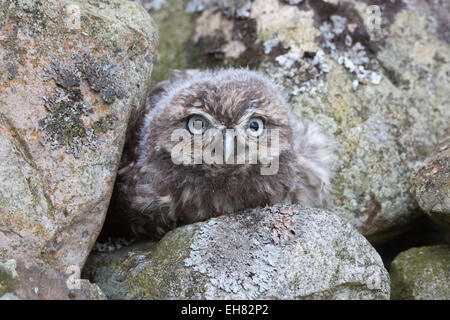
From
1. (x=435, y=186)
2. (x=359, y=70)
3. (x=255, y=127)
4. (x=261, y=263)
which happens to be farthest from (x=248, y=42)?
(x=261, y=263)

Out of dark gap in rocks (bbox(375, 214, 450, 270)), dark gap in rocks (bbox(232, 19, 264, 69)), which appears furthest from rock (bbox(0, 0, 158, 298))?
dark gap in rocks (bbox(375, 214, 450, 270))

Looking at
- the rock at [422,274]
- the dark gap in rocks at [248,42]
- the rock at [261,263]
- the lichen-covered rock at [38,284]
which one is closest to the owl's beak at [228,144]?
the rock at [261,263]

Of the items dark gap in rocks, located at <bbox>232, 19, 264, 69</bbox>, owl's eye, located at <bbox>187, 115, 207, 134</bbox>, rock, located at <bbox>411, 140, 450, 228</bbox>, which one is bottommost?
rock, located at <bbox>411, 140, 450, 228</bbox>

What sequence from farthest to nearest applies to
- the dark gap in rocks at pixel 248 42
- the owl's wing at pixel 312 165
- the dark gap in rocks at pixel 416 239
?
1. the dark gap in rocks at pixel 248 42
2. the dark gap in rocks at pixel 416 239
3. the owl's wing at pixel 312 165

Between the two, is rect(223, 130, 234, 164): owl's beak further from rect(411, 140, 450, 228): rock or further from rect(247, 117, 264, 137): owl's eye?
rect(411, 140, 450, 228): rock

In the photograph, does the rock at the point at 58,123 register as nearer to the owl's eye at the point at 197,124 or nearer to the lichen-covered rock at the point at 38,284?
the lichen-covered rock at the point at 38,284

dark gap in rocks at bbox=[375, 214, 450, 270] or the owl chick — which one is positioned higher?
the owl chick

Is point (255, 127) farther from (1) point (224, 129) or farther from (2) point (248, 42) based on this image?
(2) point (248, 42)
